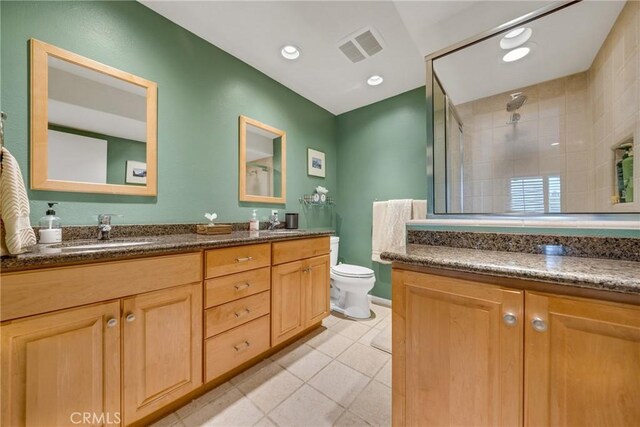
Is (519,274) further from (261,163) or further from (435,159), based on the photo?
(261,163)

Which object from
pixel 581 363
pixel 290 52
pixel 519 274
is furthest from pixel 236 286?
pixel 290 52

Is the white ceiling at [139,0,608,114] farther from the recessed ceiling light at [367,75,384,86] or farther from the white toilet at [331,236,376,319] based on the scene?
the white toilet at [331,236,376,319]

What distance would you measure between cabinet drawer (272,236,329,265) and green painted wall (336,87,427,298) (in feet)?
3.01

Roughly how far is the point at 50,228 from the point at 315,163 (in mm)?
2189

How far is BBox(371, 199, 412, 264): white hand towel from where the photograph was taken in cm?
231

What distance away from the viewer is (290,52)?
1.93 meters

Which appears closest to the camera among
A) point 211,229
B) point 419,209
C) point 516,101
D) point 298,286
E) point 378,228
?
point 211,229

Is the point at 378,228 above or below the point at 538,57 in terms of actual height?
below

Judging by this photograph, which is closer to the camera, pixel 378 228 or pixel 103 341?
pixel 103 341

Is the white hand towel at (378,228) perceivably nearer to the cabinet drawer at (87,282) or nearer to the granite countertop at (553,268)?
the granite countertop at (553,268)

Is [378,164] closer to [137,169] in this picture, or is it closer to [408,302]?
[408,302]

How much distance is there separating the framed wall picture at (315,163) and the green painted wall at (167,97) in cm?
27

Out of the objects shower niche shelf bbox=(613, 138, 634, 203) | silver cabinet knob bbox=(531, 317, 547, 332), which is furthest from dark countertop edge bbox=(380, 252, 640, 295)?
shower niche shelf bbox=(613, 138, 634, 203)

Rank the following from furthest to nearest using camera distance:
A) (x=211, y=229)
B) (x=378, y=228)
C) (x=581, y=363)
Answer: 1. (x=378, y=228)
2. (x=211, y=229)
3. (x=581, y=363)
